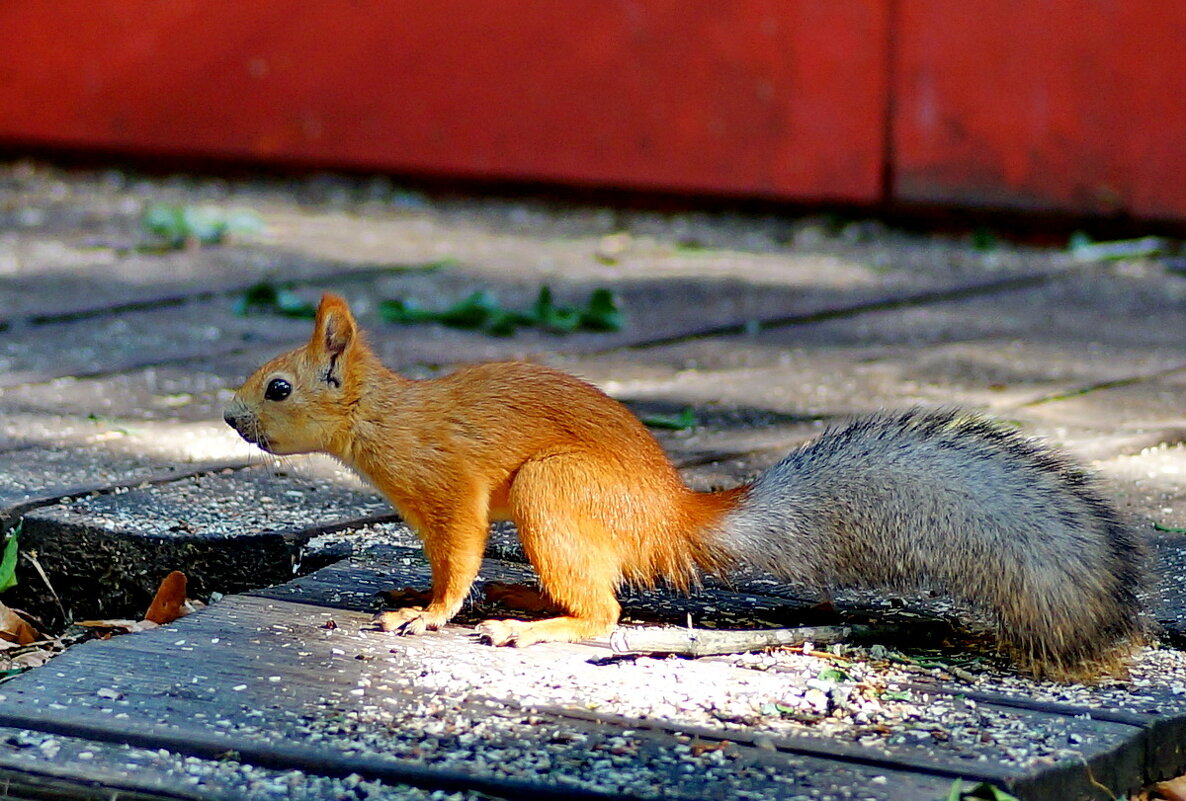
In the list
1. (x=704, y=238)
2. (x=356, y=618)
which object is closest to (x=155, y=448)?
(x=356, y=618)

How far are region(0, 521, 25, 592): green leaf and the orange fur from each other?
66cm

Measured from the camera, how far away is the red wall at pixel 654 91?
275 inches

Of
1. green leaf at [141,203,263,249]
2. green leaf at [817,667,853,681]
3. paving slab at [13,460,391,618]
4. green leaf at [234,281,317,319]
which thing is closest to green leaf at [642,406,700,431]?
paving slab at [13,460,391,618]

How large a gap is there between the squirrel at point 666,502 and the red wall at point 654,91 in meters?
4.66

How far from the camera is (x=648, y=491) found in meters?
2.72

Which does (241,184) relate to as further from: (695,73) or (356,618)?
(356,618)

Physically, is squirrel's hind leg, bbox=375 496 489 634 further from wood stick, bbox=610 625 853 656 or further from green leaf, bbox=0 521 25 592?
green leaf, bbox=0 521 25 592

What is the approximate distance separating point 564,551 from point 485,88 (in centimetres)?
579

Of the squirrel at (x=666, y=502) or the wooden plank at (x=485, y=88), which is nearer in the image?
the squirrel at (x=666, y=502)

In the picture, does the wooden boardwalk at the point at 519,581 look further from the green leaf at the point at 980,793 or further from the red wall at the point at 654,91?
the red wall at the point at 654,91

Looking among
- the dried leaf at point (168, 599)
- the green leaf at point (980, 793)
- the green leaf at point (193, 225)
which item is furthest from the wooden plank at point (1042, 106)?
the green leaf at point (980, 793)

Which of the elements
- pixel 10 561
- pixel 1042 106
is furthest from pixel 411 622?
pixel 1042 106

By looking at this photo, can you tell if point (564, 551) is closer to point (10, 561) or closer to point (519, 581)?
point (519, 581)

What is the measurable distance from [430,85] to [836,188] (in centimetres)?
205
